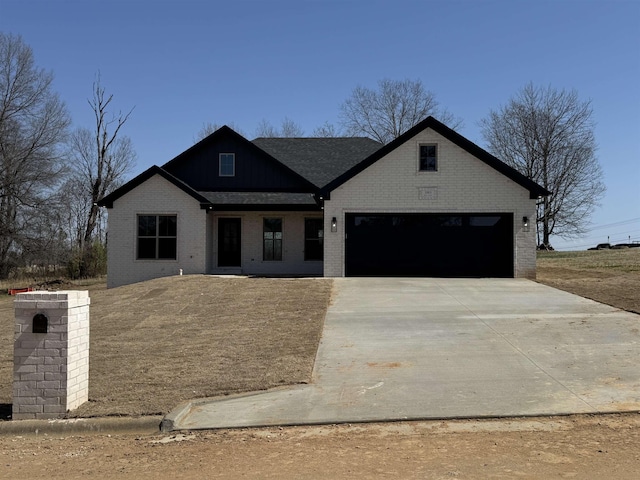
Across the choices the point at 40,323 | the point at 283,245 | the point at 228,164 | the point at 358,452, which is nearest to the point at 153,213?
the point at 228,164

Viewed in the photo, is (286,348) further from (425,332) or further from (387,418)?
(387,418)

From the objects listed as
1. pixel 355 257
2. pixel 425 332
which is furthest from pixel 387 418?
pixel 355 257

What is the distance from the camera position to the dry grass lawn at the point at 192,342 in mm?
7848

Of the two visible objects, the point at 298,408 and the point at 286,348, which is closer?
the point at 298,408

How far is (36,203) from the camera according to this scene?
34188mm

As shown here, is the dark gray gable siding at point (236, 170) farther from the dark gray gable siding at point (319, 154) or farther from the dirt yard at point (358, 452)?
the dirt yard at point (358, 452)

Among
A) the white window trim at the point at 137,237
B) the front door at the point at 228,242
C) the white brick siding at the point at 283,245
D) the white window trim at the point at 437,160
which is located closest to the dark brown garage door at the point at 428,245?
the white window trim at the point at 437,160

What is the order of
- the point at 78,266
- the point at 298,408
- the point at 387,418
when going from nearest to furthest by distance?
the point at 387,418 < the point at 298,408 < the point at 78,266

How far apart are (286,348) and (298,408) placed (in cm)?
Result: 317

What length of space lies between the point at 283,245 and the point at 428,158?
6915 millimetres

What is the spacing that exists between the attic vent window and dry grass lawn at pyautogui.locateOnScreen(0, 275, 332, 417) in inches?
279

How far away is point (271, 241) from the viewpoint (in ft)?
78.5

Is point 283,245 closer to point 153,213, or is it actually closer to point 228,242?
point 228,242

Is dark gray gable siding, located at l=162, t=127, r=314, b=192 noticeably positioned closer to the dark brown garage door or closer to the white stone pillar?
the dark brown garage door
